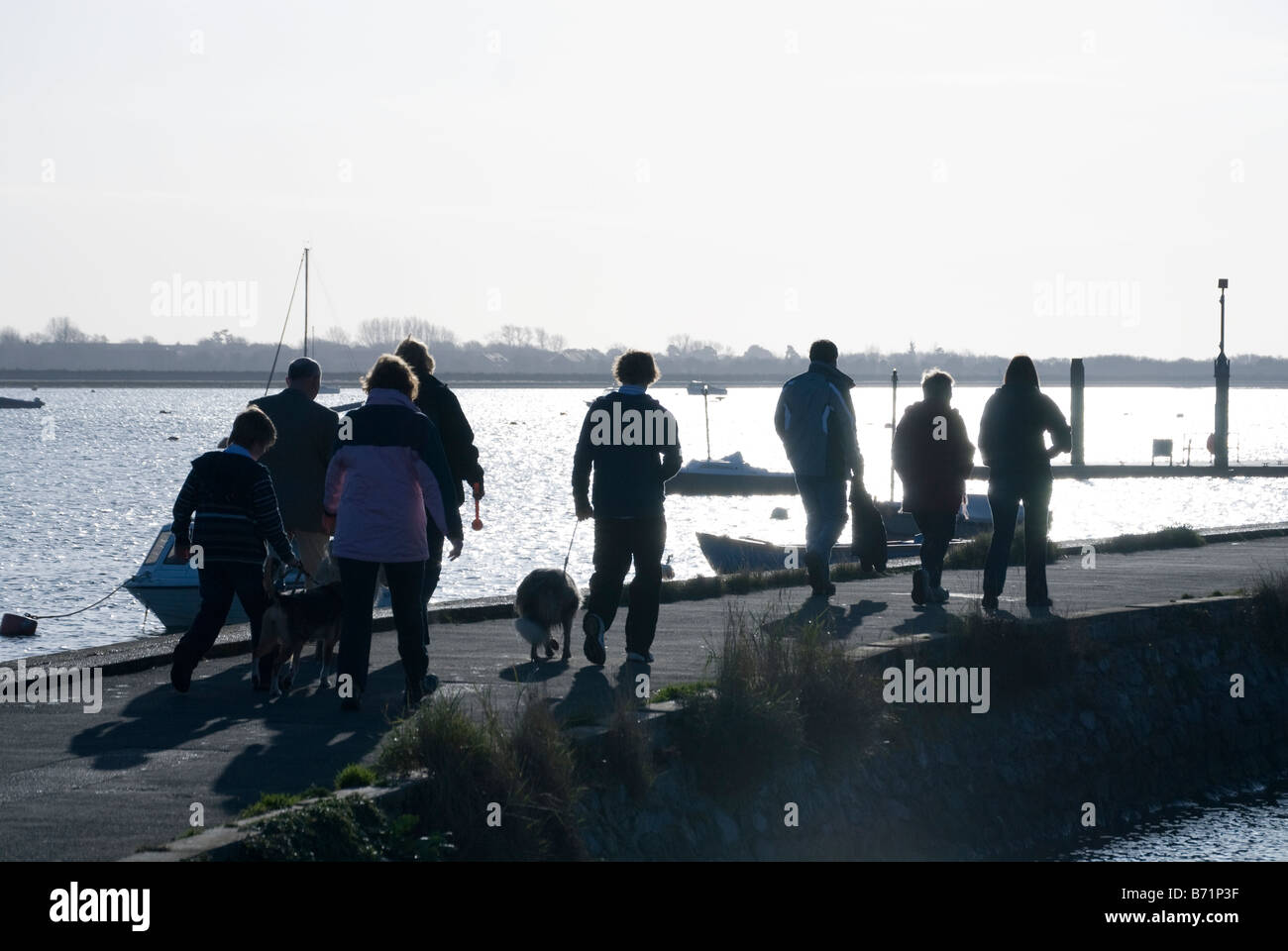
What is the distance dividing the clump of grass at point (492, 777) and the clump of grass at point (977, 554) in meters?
10.5

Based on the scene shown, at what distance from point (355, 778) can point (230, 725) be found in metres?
1.88

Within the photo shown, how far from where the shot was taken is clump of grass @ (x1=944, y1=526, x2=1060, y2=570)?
Answer: 16984 millimetres

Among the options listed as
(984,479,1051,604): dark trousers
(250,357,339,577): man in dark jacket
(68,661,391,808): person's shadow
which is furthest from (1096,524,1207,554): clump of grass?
(68,661,391,808): person's shadow

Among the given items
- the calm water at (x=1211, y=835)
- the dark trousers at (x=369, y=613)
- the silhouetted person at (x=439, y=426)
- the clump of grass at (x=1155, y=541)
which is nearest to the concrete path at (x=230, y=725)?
the dark trousers at (x=369, y=613)

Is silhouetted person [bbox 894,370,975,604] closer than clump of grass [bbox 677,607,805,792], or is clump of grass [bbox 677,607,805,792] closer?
clump of grass [bbox 677,607,805,792]

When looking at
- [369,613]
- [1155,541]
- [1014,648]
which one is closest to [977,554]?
[1155,541]

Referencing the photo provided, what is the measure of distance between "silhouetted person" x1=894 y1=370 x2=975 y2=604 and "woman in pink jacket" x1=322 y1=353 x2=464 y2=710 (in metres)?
5.34

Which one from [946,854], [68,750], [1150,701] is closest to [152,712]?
[68,750]

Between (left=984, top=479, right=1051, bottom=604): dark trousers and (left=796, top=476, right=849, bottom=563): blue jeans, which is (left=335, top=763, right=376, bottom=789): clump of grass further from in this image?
(left=984, top=479, right=1051, bottom=604): dark trousers

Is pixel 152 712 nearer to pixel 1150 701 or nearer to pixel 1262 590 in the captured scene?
pixel 1150 701

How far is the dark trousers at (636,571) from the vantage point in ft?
32.9
